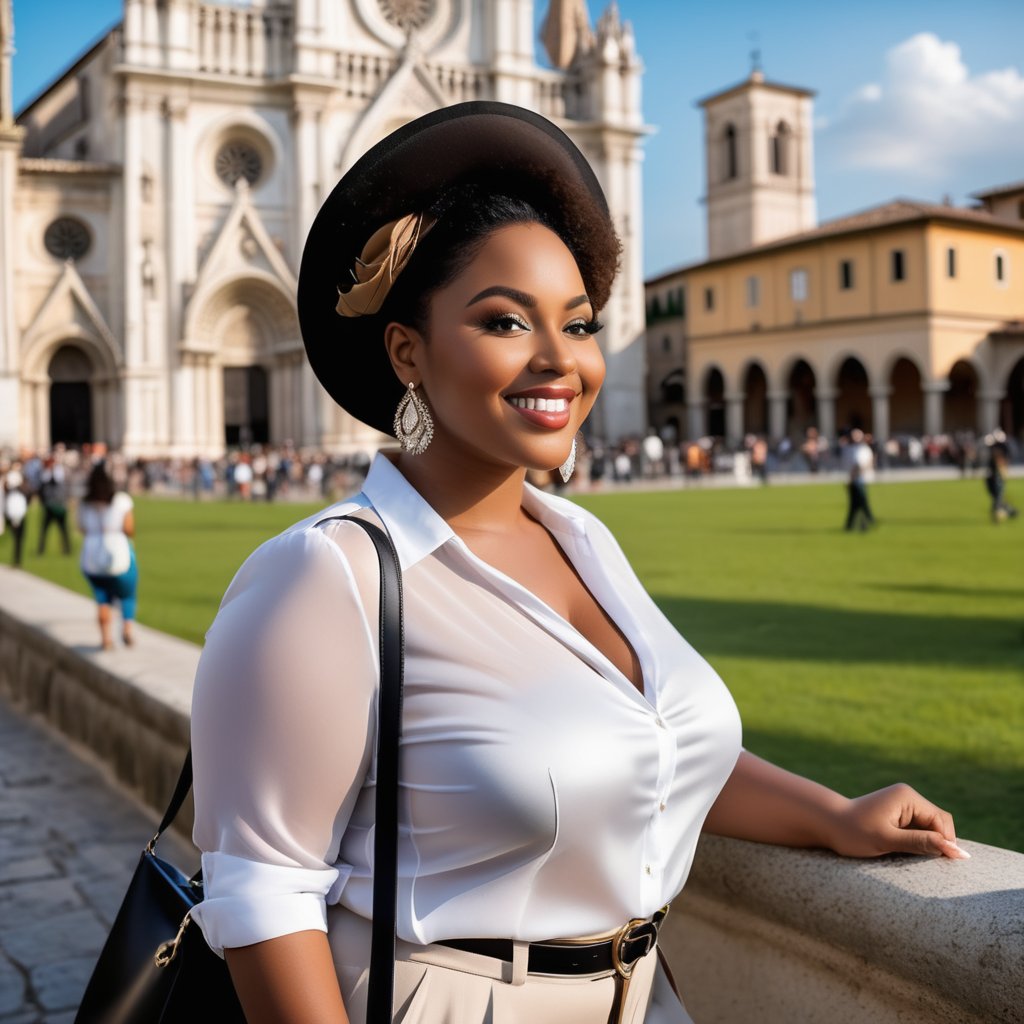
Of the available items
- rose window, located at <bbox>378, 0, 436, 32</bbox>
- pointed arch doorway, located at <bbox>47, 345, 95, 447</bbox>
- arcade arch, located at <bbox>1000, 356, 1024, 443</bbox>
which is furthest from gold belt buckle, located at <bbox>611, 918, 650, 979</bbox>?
arcade arch, located at <bbox>1000, 356, 1024, 443</bbox>

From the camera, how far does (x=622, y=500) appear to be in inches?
1050

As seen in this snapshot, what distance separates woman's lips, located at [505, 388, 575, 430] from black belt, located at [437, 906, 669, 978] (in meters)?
0.67

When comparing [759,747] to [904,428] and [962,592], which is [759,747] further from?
[904,428]

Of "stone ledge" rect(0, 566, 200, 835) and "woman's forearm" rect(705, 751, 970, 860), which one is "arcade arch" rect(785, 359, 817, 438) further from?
"woman's forearm" rect(705, 751, 970, 860)

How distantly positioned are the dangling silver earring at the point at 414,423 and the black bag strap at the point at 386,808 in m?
0.30

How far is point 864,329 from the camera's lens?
43.9 metres

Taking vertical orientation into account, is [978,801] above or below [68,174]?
below

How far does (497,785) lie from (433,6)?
1862 inches

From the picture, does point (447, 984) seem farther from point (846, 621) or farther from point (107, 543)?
point (846, 621)

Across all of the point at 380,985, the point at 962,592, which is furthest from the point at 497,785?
the point at 962,592

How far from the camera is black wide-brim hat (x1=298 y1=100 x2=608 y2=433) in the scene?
1604mm

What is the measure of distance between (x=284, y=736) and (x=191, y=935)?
39 cm

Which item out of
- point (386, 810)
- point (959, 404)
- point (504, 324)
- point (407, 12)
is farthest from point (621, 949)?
point (959, 404)

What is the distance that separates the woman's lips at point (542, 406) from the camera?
5.21 feet
